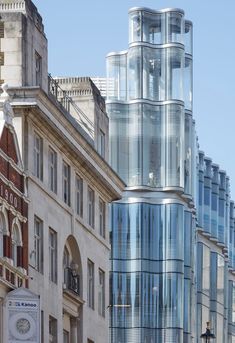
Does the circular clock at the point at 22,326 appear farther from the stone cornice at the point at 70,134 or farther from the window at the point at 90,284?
the window at the point at 90,284

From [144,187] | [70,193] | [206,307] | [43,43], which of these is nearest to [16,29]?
[43,43]

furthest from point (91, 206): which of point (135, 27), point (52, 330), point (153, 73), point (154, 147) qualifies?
point (135, 27)

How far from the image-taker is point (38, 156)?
2606 inches

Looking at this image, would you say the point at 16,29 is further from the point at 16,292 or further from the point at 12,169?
the point at 16,292

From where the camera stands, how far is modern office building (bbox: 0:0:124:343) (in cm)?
6309

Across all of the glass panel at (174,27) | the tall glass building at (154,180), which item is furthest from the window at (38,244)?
the glass panel at (174,27)

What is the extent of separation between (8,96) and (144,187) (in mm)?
56860

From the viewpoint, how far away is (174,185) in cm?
11950

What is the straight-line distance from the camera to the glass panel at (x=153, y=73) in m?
121

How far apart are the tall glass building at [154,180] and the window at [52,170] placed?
48306mm

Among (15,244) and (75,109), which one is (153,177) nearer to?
(75,109)

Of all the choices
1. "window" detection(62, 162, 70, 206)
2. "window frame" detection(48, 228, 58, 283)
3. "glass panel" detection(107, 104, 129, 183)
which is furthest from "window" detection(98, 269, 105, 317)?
"glass panel" detection(107, 104, 129, 183)

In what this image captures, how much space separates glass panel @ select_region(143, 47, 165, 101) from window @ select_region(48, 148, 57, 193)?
5242 centimetres

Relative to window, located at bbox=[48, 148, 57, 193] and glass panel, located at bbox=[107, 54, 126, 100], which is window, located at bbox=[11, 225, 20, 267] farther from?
glass panel, located at bbox=[107, 54, 126, 100]
